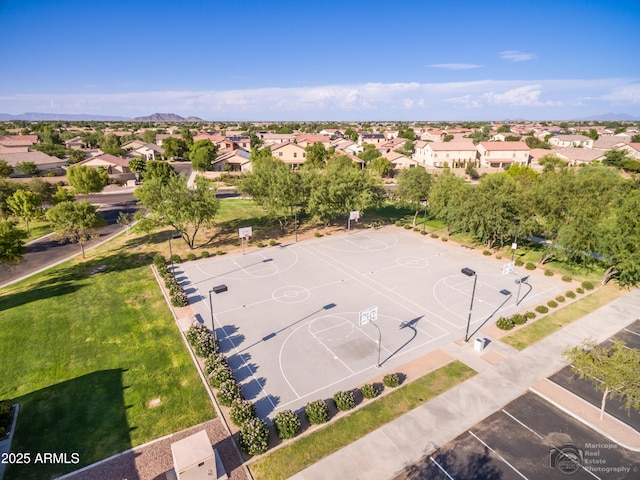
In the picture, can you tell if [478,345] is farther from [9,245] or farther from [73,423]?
[9,245]

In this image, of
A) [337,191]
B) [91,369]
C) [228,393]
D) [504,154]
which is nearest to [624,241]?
[337,191]

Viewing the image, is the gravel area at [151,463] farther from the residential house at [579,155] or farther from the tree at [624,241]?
the residential house at [579,155]

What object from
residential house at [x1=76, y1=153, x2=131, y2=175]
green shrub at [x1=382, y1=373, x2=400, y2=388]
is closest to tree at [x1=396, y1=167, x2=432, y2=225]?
green shrub at [x1=382, y1=373, x2=400, y2=388]

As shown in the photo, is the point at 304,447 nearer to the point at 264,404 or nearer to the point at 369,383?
A: the point at 264,404

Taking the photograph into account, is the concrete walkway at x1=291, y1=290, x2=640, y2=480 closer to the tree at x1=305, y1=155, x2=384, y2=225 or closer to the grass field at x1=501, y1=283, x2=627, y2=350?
the grass field at x1=501, y1=283, x2=627, y2=350

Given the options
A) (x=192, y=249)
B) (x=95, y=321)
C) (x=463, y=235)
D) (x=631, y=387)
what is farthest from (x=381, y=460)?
(x=463, y=235)

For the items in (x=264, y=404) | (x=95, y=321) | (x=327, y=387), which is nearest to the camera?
(x=264, y=404)
